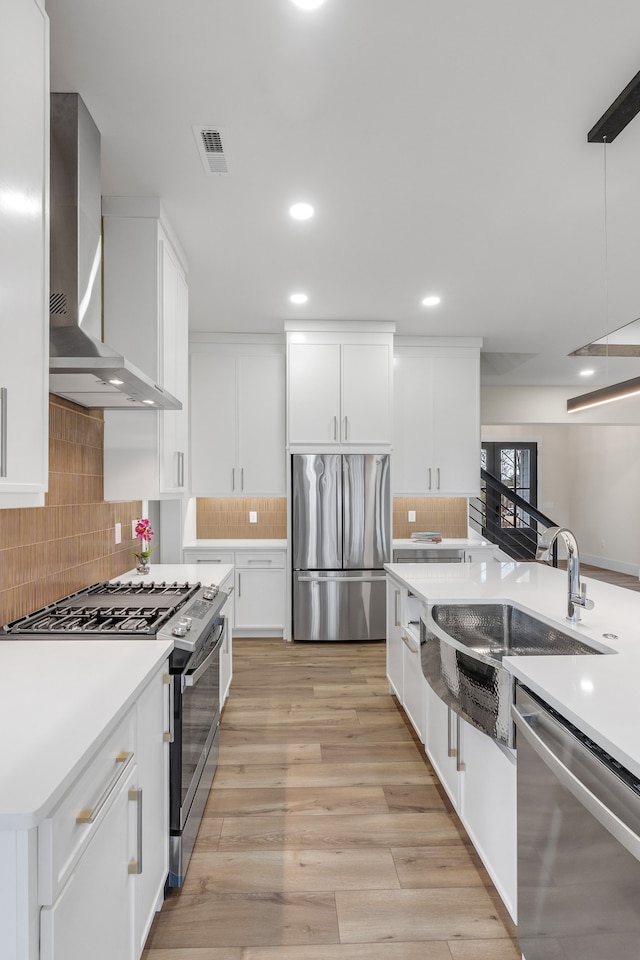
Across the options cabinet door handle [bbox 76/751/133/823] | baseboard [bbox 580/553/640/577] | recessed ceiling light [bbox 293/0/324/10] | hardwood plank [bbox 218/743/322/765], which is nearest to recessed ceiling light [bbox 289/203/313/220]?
recessed ceiling light [bbox 293/0/324/10]

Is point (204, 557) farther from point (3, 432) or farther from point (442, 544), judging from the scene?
point (3, 432)

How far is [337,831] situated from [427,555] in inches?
117

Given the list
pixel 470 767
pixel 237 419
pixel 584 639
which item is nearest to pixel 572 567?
pixel 584 639

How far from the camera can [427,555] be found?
4.98 meters

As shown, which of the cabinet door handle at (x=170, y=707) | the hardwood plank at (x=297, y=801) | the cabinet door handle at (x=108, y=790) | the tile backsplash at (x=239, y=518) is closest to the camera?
the cabinet door handle at (x=108, y=790)

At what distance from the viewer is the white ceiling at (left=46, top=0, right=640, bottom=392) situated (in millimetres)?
1673

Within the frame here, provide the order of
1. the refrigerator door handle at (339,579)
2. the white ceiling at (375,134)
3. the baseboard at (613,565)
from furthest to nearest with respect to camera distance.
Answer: the baseboard at (613,565) → the refrigerator door handle at (339,579) → the white ceiling at (375,134)

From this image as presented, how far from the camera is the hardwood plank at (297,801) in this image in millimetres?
2379

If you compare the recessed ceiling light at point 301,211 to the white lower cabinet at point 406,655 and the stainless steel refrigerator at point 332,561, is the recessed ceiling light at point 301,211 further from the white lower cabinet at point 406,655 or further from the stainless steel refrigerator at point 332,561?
the stainless steel refrigerator at point 332,561

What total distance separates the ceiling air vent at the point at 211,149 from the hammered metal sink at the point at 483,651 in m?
2.13

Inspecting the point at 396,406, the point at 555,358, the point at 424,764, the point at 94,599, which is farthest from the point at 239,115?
the point at 555,358

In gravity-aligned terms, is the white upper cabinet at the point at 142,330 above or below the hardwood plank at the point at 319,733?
above

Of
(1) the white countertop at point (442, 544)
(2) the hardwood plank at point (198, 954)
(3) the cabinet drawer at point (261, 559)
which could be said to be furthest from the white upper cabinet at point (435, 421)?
(2) the hardwood plank at point (198, 954)

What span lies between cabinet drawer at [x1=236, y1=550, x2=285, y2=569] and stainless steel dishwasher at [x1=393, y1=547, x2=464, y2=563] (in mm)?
1035
